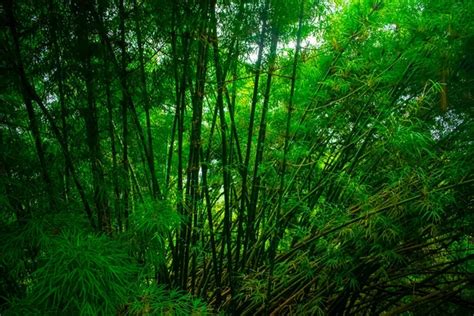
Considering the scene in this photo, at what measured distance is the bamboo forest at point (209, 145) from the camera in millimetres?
1774

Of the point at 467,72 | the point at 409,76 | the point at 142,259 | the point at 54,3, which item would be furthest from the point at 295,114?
the point at 54,3

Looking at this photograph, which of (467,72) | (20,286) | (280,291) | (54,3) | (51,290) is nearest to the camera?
(51,290)

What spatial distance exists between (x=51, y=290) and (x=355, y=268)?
172 centimetres

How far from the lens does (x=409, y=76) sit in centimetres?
229

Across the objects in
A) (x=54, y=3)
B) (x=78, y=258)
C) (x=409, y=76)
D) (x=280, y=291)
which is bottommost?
(x=280, y=291)

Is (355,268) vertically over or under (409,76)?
under

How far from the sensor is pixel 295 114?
277 centimetres

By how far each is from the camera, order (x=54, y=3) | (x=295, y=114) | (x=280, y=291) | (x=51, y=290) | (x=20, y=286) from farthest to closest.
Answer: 1. (x=295, y=114)
2. (x=280, y=291)
3. (x=20, y=286)
4. (x=54, y=3)
5. (x=51, y=290)

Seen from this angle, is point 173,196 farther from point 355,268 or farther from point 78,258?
point 355,268

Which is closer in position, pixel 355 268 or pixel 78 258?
pixel 78 258

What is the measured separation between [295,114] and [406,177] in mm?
926

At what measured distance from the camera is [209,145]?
2.35 metres

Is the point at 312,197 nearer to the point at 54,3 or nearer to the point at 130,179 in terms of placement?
the point at 130,179

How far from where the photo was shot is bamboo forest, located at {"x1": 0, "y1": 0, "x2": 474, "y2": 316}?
5.82ft
